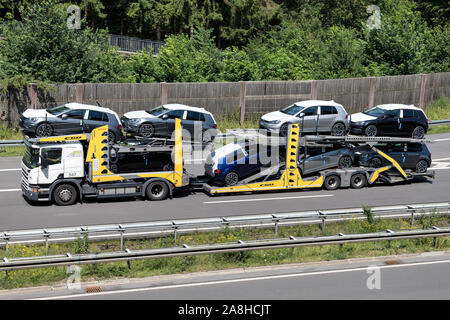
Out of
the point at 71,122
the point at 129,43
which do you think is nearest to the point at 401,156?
the point at 71,122

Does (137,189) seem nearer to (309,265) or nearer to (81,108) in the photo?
(81,108)

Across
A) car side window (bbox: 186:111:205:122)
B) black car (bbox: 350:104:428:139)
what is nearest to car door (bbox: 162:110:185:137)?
car side window (bbox: 186:111:205:122)

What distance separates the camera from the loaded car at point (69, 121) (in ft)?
84.0

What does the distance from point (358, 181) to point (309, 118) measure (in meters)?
3.47

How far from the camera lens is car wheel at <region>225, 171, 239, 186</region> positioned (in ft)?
75.1

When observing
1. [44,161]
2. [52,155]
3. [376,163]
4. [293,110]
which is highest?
[293,110]

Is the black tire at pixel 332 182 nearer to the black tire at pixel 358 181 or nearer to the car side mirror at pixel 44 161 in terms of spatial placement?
the black tire at pixel 358 181

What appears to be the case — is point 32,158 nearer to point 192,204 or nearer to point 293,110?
point 192,204

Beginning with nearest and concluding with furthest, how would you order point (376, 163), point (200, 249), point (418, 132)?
1. point (200, 249)
2. point (376, 163)
3. point (418, 132)

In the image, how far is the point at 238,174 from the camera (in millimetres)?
22969

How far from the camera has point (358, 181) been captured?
2459 cm

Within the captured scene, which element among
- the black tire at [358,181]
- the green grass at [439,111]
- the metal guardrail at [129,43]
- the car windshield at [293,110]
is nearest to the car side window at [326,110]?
the car windshield at [293,110]
